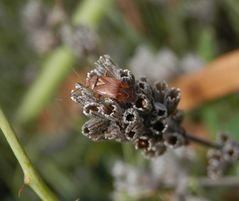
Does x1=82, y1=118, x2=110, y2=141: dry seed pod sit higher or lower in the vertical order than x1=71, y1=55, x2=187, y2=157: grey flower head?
lower

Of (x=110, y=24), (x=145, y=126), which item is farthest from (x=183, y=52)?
(x=145, y=126)

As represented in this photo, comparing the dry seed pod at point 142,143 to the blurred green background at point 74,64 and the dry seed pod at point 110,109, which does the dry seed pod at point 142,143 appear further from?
the blurred green background at point 74,64

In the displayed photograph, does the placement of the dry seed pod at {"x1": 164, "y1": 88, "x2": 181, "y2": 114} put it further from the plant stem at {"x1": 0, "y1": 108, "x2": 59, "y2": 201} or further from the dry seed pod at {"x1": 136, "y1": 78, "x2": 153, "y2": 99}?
the plant stem at {"x1": 0, "y1": 108, "x2": 59, "y2": 201}

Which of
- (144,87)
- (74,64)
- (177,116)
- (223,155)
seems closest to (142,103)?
(144,87)

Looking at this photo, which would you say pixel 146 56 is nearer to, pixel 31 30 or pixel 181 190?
pixel 31 30

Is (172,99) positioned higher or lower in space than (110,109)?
higher

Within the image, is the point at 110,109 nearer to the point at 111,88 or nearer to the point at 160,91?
the point at 111,88

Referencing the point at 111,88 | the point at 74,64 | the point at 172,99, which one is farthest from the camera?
the point at 74,64

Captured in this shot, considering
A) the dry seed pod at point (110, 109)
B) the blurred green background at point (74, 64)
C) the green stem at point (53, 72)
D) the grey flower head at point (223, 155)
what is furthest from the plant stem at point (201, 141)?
the green stem at point (53, 72)

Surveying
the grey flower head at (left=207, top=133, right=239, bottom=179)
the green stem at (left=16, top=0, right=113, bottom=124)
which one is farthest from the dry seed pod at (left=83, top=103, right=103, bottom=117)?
the green stem at (left=16, top=0, right=113, bottom=124)
